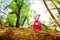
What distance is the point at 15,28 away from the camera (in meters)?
2.18

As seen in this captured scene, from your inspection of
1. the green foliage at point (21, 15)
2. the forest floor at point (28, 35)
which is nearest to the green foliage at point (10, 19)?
the green foliage at point (21, 15)

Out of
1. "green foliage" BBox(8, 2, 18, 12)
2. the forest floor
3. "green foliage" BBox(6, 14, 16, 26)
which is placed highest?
"green foliage" BBox(8, 2, 18, 12)

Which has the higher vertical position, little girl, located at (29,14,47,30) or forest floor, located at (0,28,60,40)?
little girl, located at (29,14,47,30)

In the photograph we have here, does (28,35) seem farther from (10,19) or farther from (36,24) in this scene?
(10,19)

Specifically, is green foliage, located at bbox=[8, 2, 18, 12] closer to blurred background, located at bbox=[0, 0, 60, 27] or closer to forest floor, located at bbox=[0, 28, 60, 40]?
blurred background, located at bbox=[0, 0, 60, 27]

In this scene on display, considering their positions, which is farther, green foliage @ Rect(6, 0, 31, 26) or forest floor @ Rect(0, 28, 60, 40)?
green foliage @ Rect(6, 0, 31, 26)

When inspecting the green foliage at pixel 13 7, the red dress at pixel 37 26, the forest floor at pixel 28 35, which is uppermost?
the green foliage at pixel 13 7

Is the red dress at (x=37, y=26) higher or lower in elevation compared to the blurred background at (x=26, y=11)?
lower

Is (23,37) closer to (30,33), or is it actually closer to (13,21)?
(30,33)

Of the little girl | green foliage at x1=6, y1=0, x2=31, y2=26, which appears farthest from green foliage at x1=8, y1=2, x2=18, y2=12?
the little girl

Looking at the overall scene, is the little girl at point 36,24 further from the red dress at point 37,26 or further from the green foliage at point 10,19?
the green foliage at point 10,19

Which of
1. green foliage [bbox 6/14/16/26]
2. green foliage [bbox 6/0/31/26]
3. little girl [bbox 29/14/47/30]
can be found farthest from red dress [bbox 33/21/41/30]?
green foliage [bbox 6/14/16/26]

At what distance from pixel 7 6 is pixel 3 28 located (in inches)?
10.3

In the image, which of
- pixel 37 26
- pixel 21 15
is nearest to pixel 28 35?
pixel 37 26
